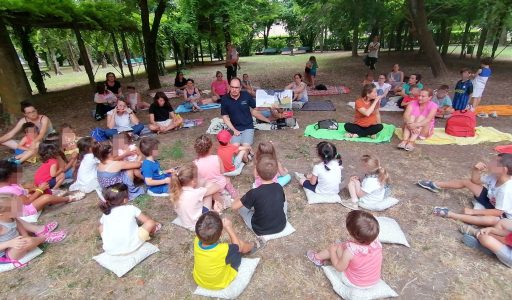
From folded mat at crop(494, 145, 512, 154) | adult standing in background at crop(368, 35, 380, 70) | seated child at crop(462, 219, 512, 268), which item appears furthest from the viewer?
adult standing in background at crop(368, 35, 380, 70)

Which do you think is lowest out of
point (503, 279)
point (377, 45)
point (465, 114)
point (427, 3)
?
point (503, 279)

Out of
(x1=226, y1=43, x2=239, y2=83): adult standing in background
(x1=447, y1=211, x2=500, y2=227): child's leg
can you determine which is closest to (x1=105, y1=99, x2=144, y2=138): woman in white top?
(x1=447, y1=211, x2=500, y2=227): child's leg

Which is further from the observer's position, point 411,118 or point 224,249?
point 411,118

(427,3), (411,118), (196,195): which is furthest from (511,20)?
(196,195)

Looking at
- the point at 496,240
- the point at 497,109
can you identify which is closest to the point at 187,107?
the point at 496,240

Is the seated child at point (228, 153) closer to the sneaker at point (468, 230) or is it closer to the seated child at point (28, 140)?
the sneaker at point (468, 230)

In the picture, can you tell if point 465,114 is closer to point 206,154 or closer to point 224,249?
point 206,154

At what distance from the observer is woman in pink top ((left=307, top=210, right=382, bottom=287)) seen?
2.38 m

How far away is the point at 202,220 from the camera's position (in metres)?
2.50

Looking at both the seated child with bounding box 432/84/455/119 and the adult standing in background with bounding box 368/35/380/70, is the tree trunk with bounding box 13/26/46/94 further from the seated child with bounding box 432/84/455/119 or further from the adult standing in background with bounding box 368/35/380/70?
the adult standing in background with bounding box 368/35/380/70

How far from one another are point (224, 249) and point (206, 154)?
1.60 m

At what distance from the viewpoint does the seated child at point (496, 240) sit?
2838mm

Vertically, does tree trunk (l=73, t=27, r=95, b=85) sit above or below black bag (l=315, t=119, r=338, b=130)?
above

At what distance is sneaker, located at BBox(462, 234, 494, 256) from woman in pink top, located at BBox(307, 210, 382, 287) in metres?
1.30
